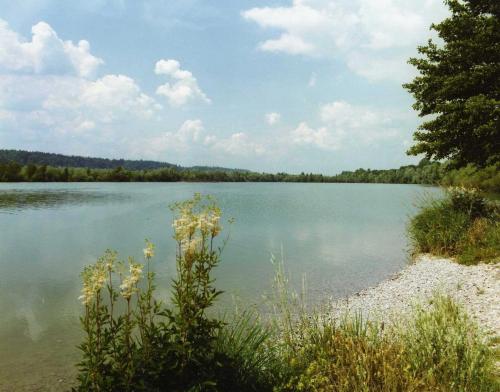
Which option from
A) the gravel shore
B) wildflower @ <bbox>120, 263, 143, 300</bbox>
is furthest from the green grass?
the gravel shore

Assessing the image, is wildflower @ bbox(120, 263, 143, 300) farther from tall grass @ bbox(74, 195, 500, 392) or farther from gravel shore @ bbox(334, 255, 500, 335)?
gravel shore @ bbox(334, 255, 500, 335)

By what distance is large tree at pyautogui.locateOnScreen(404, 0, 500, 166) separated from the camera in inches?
757

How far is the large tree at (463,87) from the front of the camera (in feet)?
63.1

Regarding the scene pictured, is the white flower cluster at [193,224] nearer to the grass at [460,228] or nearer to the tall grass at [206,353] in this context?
the tall grass at [206,353]

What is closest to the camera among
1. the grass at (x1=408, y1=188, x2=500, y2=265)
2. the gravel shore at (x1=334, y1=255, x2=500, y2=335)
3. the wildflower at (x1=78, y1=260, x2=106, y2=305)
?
the wildflower at (x1=78, y1=260, x2=106, y2=305)

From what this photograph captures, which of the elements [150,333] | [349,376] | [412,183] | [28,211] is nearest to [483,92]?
[349,376]

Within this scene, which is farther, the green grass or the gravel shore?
the gravel shore

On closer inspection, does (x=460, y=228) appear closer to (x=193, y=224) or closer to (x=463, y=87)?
(x=463, y=87)

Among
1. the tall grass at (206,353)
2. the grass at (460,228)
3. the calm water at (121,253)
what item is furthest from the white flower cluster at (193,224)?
the grass at (460,228)

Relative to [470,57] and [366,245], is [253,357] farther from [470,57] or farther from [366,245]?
[366,245]

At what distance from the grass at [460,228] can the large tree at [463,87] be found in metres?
2.58

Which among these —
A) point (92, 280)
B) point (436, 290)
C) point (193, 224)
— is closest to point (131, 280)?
point (92, 280)

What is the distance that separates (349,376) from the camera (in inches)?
224

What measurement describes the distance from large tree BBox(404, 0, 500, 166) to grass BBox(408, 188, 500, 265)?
258 centimetres
